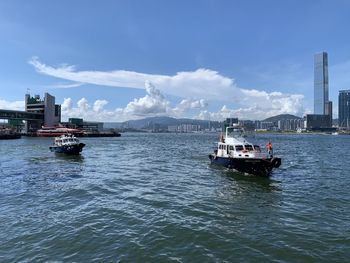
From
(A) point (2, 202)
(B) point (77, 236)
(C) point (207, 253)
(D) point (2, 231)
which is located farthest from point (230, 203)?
(A) point (2, 202)

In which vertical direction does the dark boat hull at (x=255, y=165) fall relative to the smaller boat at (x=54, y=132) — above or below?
below

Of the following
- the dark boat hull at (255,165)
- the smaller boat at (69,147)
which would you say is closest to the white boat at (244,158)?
the dark boat hull at (255,165)

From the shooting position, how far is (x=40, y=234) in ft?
51.9

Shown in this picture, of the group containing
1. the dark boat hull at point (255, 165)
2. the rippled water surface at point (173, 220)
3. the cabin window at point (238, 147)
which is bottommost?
the rippled water surface at point (173, 220)

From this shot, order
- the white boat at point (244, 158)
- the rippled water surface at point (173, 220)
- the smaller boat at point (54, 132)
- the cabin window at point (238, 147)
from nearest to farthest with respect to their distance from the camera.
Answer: the rippled water surface at point (173, 220), the white boat at point (244, 158), the cabin window at point (238, 147), the smaller boat at point (54, 132)

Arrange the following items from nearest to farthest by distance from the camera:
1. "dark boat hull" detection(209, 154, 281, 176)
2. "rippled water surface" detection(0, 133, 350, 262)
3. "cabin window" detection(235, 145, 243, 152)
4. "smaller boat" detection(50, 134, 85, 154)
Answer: "rippled water surface" detection(0, 133, 350, 262) → "dark boat hull" detection(209, 154, 281, 176) → "cabin window" detection(235, 145, 243, 152) → "smaller boat" detection(50, 134, 85, 154)

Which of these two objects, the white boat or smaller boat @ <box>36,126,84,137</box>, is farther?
smaller boat @ <box>36,126,84,137</box>

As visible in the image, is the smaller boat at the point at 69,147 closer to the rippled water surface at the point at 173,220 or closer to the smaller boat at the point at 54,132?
the rippled water surface at the point at 173,220

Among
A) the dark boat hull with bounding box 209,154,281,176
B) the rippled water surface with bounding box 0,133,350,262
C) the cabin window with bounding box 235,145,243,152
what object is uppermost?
the cabin window with bounding box 235,145,243,152

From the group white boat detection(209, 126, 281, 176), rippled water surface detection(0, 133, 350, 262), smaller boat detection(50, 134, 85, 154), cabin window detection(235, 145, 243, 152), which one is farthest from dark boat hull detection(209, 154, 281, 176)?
smaller boat detection(50, 134, 85, 154)

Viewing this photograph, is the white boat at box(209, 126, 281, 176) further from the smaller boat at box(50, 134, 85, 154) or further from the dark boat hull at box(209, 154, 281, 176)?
the smaller boat at box(50, 134, 85, 154)

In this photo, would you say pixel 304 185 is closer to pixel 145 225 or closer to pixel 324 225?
pixel 324 225

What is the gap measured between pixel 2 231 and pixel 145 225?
6719mm

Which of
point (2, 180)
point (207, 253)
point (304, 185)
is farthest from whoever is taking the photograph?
point (2, 180)
